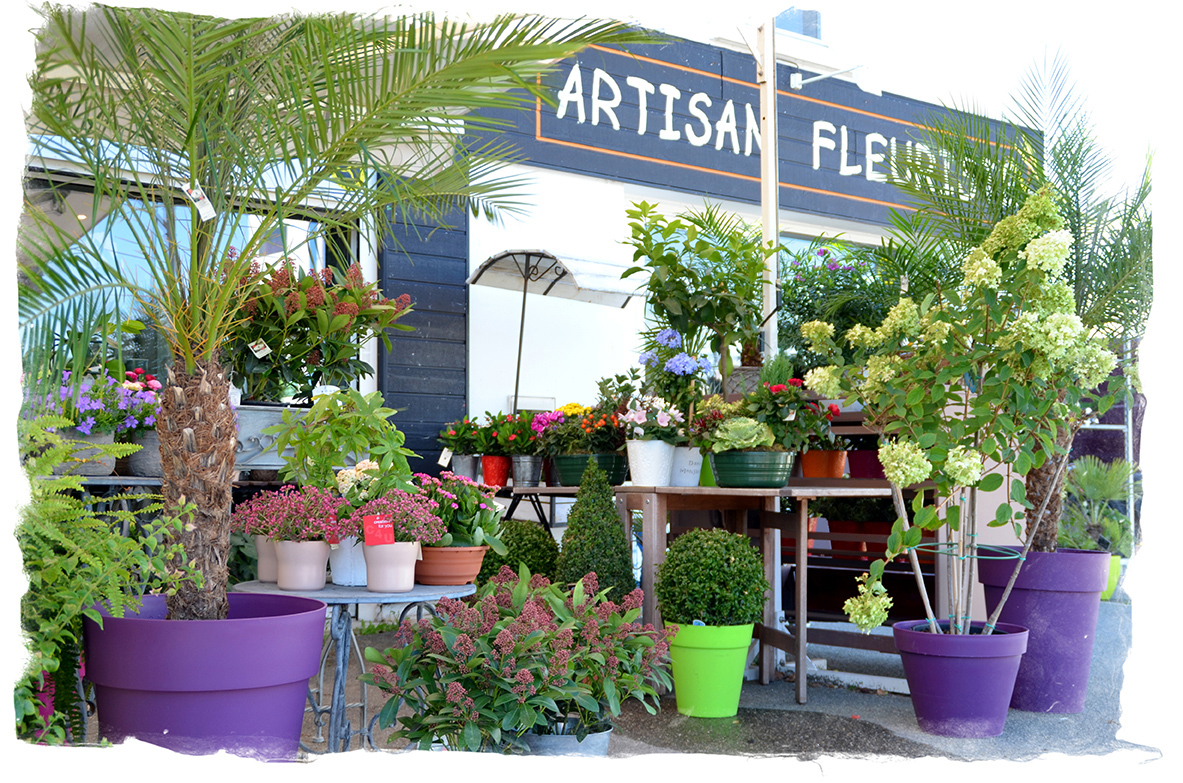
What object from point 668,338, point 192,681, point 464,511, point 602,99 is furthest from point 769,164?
point 192,681

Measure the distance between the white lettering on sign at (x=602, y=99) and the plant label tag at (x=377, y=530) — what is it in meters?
4.60

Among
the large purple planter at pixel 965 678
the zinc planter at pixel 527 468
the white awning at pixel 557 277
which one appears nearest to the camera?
the large purple planter at pixel 965 678

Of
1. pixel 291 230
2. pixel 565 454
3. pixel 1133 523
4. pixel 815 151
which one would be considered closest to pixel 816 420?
pixel 565 454

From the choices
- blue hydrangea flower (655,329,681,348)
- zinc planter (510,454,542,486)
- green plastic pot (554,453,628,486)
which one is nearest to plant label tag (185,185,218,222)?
green plastic pot (554,453,628,486)

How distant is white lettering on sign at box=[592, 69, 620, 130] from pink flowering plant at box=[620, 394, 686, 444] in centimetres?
303

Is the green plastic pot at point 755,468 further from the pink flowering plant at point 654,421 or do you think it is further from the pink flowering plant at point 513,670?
the pink flowering plant at point 513,670

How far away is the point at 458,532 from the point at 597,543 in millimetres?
1233

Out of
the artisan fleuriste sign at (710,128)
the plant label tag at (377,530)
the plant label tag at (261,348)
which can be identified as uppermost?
the artisan fleuriste sign at (710,128)

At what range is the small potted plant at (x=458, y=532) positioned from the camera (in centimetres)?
264

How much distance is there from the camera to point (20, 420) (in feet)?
5.69

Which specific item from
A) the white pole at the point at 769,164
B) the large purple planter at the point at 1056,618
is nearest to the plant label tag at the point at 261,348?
the white pole at the point at 769,164

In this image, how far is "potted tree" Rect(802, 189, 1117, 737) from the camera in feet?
9.75

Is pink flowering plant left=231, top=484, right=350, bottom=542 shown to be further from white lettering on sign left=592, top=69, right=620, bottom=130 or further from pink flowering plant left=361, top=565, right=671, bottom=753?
white lettering on sign left=592, top=69, right=620, bottom=130

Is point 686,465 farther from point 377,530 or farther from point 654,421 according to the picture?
point 377,530
